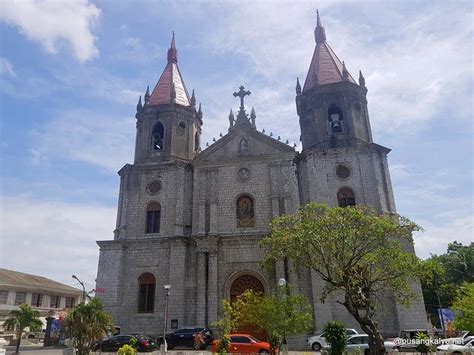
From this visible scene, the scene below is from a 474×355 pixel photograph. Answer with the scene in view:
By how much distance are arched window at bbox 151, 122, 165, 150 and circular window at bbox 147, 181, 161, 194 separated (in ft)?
10.4

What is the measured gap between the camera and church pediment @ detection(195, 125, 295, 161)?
26391 mm

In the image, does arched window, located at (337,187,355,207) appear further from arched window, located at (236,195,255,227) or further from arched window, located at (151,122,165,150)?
arched window, located at (151,122,165,150)

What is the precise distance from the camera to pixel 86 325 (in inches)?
601

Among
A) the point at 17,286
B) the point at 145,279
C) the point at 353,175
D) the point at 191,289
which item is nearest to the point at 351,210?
the point at 353,175

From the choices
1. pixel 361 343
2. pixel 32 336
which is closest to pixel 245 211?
pixel 361 343

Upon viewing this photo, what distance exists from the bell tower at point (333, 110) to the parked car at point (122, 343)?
1611 cm

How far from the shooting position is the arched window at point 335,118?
2669 centimetres

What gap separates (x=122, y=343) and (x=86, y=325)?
5622 millimetres

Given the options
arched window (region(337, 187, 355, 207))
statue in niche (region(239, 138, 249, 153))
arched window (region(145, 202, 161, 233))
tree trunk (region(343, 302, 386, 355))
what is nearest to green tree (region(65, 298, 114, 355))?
tree trunk (region(343, 302, 386, 355))

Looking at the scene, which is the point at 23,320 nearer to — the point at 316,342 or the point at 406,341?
the point at 316,342

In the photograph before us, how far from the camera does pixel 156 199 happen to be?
26625 mm

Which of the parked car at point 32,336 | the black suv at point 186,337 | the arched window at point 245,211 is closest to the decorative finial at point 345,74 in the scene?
the arched window at point 245,211

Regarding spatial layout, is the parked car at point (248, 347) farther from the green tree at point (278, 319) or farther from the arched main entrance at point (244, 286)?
the arched main entrance at point (244, 286)

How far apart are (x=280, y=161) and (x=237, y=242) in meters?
6.25
